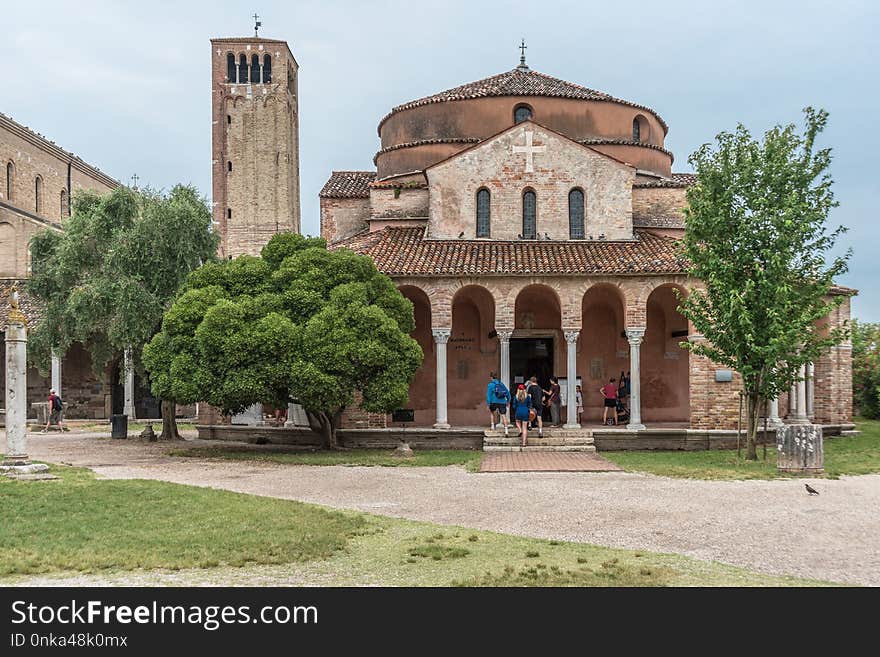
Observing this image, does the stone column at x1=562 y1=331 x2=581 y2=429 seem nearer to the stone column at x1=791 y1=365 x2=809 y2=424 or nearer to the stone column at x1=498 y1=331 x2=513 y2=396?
the stone column at x1=498 y1=331 x2=513 y2=396

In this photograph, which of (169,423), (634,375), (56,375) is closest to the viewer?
(634,375)

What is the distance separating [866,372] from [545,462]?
23.8 metres

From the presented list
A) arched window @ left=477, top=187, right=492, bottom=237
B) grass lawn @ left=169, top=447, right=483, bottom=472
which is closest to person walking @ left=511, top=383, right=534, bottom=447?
grass lawn @ left=169, top=447, right=483, bottom=472

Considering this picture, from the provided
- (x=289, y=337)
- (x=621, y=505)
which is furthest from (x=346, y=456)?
(x=621, y=505)

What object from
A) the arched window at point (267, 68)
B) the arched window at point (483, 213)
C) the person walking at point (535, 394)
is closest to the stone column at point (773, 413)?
the person walking at point (535, 394)

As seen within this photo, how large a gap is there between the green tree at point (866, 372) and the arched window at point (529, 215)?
17782 millimetres

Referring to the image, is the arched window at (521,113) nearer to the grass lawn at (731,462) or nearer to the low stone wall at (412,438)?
the low stone wall at (412,438)

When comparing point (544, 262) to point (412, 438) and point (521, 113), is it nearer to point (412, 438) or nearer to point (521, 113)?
point (412, 438)

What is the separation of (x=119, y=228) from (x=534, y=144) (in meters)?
12.2

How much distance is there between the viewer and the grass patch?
8312mm

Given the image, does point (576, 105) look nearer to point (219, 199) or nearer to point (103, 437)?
point (103, 437)

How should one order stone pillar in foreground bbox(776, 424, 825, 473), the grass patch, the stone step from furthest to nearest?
the stone step → stone pillar in foreground bbox(776, 424, 825, 473) → the grass patch

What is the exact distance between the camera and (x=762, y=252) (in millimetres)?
17750

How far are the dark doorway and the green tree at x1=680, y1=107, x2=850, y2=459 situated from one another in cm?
A: 750
